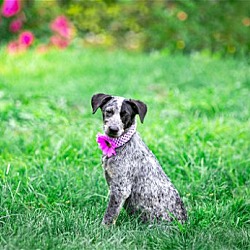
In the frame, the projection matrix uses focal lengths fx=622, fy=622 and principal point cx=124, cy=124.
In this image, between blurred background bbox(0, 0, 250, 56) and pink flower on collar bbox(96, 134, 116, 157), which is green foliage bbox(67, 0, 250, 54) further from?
pink flower on collar bbox(96, 134, 116, 157)

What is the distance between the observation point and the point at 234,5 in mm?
12242

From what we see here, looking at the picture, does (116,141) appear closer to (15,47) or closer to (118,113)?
(118,113)

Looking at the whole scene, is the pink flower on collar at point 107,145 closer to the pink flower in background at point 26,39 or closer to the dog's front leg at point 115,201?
the dog's front leg at point 115,201

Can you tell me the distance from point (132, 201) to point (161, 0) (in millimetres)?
9651

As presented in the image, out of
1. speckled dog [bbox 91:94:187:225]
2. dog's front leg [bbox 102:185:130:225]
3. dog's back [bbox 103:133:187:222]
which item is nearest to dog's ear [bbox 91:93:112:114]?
speckled dog [bbox 91:94:187:225]

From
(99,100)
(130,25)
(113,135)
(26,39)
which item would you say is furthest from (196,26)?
(113,135)

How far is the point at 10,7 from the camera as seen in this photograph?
10.7 m

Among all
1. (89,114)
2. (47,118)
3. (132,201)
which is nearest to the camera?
(132,201)

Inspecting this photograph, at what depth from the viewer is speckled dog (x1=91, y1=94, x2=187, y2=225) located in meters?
3.83

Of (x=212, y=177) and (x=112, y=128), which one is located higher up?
(x=112, y=128)

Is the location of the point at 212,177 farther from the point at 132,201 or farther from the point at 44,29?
the point at 44,29

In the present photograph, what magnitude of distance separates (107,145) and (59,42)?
25.6 feet

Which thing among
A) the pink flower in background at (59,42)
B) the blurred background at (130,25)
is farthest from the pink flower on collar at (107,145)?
the pink flower in background at (59,42)

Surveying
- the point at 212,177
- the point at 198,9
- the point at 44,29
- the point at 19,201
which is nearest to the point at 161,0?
the point at 198,9
